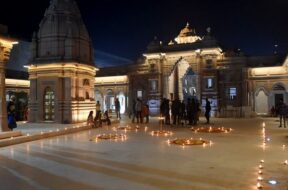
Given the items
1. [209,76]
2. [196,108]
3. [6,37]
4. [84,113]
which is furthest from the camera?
[209,76]

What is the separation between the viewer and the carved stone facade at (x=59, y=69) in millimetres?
20438

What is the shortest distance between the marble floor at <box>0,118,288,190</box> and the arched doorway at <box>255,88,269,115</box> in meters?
20.4

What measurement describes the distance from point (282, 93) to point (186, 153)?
23.1 metres

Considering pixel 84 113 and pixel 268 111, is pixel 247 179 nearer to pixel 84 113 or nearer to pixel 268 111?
pixel 84 113

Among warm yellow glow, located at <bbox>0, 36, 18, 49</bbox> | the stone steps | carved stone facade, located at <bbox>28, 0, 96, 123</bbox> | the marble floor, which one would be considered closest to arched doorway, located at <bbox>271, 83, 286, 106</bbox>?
carved stone facade, located at <bbox>28, 0, 96, 123</bbox>

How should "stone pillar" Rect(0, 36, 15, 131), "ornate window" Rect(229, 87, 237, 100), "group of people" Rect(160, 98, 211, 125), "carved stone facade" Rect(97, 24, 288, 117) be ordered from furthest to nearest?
"ornate window" Rect(229, 87, 237, 100), "carved stone facade" Rect(97, 24, 288, 117), "group of people" Rect(160, 98, 211, 125), "stone pillar" Rect(0, 36, 15, 131)

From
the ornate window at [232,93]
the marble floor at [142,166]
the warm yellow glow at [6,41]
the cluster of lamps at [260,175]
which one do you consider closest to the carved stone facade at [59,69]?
the warm yellow glow at [6,41]

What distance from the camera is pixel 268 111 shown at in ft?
98.3

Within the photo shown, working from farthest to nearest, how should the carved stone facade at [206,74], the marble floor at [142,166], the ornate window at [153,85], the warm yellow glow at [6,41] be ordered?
the ornate window at [153,85], the carved stone facade at [206,74], the warm yellow glow at [6,41], the marble floor at [142,166]

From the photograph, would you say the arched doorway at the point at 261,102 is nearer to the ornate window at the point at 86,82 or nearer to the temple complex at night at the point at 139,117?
the temple complex at night at the point at 139,117

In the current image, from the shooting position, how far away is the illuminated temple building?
20.8 m

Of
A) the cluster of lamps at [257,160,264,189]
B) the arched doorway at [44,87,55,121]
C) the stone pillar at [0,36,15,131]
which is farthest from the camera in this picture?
the arched doorway at [44,87,55,121]

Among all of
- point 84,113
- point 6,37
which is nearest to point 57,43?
point 84,113

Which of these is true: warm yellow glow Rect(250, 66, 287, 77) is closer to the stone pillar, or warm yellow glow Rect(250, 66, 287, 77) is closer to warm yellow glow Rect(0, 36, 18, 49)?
warm yellow glow Rect(0, 36, 18, 49)
